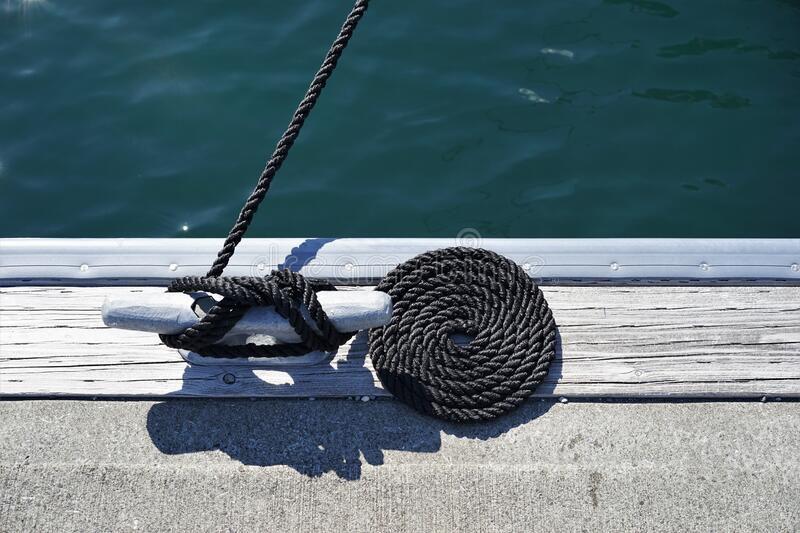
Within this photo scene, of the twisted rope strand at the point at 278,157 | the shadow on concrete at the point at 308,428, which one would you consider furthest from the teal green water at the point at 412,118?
the shadow on concrete at the point at 308,428

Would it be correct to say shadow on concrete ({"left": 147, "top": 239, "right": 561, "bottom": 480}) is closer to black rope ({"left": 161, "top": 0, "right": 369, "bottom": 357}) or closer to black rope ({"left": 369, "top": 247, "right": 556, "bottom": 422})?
black rope ({"left": 369, "top": 247, "right": 556, "bottom": 422})

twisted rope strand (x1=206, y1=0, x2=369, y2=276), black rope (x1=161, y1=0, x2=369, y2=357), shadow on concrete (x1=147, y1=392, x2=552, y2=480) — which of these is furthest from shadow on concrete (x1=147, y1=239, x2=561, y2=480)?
twisted rope strand (x1=206, y1=0, x2=369, y2=276)

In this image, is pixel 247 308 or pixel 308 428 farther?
pixel 308 428

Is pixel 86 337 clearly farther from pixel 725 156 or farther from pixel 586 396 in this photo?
pixel 725 156

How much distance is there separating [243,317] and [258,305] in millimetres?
68

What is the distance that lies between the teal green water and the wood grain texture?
134 centimetres

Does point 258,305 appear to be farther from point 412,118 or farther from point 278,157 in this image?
point 412,118

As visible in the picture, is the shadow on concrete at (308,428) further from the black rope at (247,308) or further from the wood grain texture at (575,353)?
the black rope at (247,308)

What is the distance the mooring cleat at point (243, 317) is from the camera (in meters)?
2.57

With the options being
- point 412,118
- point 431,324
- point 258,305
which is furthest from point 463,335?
point 412,118

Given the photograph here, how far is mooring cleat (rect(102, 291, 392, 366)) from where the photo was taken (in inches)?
101

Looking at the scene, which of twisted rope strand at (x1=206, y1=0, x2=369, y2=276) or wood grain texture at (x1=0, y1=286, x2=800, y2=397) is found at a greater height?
twisted rope strand at (x1=206, y1=0, x2=369, y2=276)

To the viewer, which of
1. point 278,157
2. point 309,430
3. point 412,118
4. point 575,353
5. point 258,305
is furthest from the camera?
point 412,118

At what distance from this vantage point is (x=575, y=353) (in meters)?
2.98
